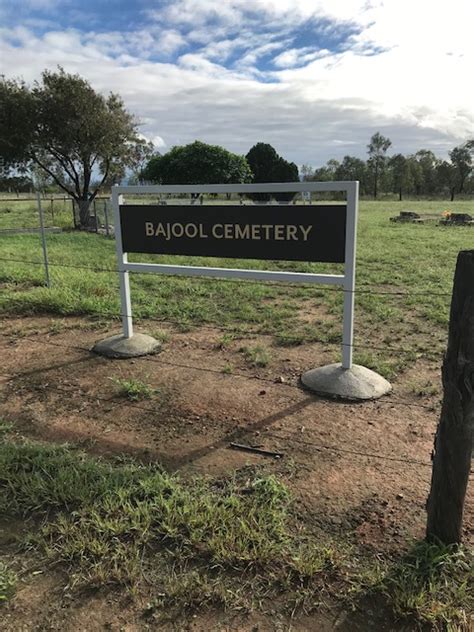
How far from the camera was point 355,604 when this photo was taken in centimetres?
191

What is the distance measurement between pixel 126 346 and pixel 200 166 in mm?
36542

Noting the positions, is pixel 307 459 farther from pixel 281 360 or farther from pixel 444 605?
pixel 281 360

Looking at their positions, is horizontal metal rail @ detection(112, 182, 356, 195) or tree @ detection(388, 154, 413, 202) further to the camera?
tree @ detection(388, 154, 413, 202)

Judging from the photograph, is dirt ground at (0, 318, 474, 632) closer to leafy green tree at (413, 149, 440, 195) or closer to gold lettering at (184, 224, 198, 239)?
gold lettering at (184, 224, 198, 239)

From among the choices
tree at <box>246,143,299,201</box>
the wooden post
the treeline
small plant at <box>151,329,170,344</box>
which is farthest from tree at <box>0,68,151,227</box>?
the treeline

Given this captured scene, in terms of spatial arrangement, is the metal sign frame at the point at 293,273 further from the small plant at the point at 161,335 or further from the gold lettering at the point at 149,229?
the small plant at the point at 161,335

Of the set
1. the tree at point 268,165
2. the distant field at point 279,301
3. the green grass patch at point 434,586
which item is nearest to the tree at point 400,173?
the tree at point 268,165

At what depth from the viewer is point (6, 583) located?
6.60ft

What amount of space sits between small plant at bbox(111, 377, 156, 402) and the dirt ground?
2.6 inches

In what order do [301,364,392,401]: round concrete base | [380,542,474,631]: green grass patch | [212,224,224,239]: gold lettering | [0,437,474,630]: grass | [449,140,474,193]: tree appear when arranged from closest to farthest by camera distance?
[380,542,474,631]: green grass patch → [0,437,474,630]: grass → [301,364,392,401]: round concrete base → [212,224,224,239]: gold lettering → [449,140,474,193]: tree

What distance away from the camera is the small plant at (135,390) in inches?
148

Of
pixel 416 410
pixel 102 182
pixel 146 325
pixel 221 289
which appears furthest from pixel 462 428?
pixel 102 182

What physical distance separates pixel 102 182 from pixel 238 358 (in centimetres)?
1899

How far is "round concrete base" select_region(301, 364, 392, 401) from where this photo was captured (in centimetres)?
370
